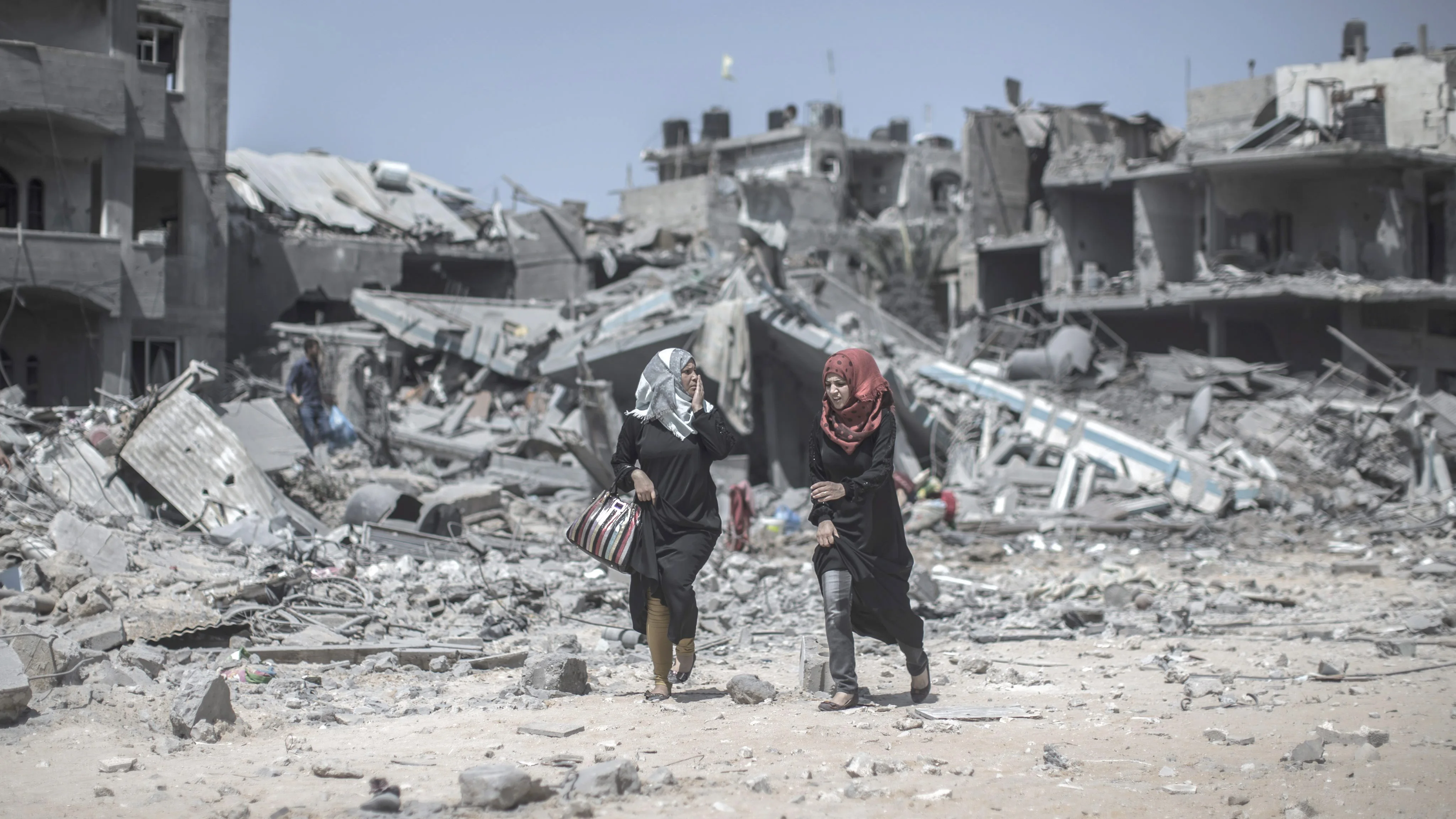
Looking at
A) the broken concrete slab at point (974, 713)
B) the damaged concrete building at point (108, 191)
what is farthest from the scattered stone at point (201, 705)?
the damaged concrete building at point (108, 191)

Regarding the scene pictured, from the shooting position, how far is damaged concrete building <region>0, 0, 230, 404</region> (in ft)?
54.8

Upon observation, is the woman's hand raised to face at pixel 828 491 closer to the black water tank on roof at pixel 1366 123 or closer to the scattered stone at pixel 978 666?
the scattered stone at pixel 978 666

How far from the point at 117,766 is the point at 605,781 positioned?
1813mm

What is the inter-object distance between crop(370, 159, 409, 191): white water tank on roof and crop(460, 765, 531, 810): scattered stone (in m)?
27.5

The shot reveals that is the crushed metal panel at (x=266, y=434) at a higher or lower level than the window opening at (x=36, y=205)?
lower

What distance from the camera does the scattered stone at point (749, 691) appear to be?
5359 millimetres

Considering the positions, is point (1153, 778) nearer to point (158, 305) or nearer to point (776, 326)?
point (776, 326)

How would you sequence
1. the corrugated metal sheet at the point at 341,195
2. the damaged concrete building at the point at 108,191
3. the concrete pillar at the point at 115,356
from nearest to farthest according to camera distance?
the damaged concrete building at the point at 108,191 → the concrete pillar at the point at 115,356 → the corrugated metal sheet at the point at 341,195

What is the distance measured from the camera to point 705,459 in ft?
18.2

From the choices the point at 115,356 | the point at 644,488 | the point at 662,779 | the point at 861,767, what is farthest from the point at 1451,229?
the point at 662,779

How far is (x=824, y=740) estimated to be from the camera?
15.1 ft

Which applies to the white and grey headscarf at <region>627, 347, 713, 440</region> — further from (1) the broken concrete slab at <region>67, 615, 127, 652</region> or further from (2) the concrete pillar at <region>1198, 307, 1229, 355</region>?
(2) the concrete pillar at <region>1198, 307, 1229, 355</region>

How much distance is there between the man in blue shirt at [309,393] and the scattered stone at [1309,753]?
1143 centimetres

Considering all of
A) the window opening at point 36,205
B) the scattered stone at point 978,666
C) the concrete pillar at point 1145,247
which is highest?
the concrete pillar at point 1145,247
